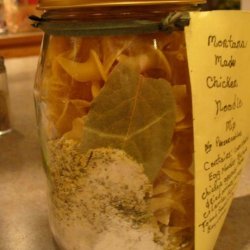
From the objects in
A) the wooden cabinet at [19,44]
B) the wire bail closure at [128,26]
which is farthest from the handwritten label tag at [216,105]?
the wooden cabinet at [19,44]

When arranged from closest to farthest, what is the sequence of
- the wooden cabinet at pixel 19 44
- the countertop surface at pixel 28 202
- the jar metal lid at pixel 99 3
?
the jar metal lid at pixel 99 3
the countertop surface at pixel 28 202
the wooden cabinet at pixel 19 44

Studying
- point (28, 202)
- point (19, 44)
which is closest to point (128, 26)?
point (28, 202)

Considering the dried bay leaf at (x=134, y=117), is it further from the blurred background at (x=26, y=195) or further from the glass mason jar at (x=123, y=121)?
the blurred background at (x=26, y=195)

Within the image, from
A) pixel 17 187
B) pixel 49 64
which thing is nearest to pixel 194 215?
pixel 49 64

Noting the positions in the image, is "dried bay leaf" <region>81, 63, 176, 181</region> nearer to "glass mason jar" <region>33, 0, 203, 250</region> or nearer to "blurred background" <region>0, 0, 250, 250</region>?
"glass mason jar" <region>33, 0, 203, 250</region>

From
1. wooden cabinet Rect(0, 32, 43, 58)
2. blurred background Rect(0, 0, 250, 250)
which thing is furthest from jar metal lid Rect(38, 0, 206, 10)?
wooden cabinet Rect(0, 32, 43, 58)

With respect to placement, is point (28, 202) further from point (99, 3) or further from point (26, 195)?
point (99, 3)
